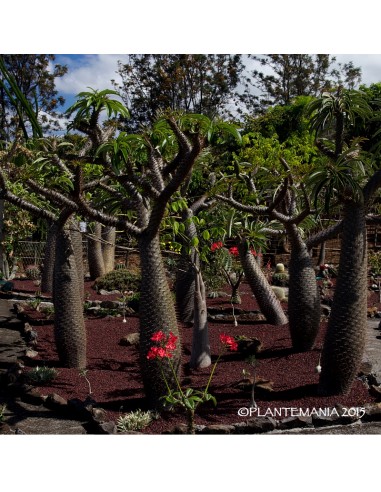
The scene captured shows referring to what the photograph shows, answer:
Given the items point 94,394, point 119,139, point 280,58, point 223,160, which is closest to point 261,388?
point 94,394

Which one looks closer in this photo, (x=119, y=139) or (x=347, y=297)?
(x=119, y=139)

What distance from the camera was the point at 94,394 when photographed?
297 inches

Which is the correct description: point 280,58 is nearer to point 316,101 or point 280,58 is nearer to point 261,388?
point 316,101

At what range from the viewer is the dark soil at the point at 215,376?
22.2ft

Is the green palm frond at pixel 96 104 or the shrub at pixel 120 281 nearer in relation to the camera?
the green palm frond at pixel 96 104

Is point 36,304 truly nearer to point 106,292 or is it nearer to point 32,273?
point 106,292

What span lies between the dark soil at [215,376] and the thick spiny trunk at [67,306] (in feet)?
0.89

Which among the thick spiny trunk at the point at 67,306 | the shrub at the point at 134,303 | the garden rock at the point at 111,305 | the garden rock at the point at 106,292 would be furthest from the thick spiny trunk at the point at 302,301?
the garden rock at the point at 106,292

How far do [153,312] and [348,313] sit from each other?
7.22 feet

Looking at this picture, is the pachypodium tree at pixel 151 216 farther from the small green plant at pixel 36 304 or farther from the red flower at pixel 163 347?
the small green plant at pixel 36 304

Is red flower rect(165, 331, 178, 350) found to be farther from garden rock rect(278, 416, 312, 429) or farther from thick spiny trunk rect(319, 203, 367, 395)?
thick spiny trunk rect(319, 203, 367, 395)

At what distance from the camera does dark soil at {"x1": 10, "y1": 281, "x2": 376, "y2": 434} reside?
6762 mm

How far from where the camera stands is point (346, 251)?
6.69 meters

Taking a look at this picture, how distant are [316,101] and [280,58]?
715 millimetres
